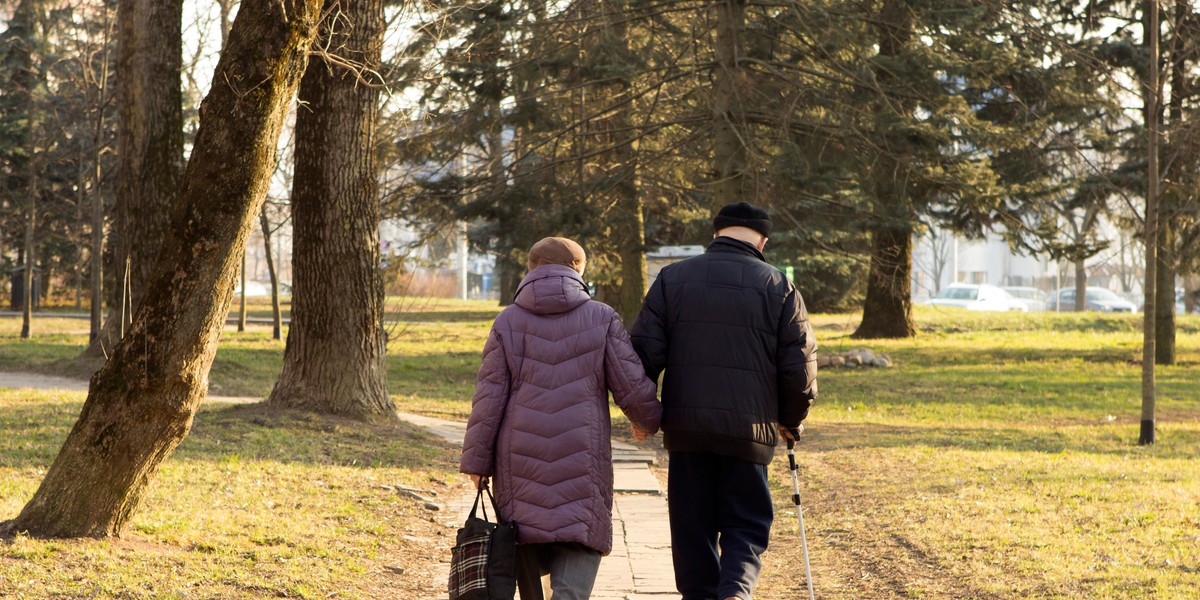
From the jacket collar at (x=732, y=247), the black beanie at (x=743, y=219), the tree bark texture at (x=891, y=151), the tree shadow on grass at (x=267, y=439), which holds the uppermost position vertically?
A: the tree bark texture at (x=891, y=151)

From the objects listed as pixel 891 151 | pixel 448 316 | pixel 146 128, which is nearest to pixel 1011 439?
pixel 891 151

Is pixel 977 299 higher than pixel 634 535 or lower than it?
higher

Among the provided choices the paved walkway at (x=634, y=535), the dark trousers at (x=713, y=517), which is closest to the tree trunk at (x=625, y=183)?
the paved walkway at (x=634, y=535)

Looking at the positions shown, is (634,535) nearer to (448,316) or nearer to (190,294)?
(190,294)

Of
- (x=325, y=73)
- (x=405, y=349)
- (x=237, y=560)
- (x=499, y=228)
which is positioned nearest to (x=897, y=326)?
(x=405, y=349)

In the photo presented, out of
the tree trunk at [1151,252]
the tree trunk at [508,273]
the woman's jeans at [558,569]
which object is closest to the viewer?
the woman's jeans at [558,569]

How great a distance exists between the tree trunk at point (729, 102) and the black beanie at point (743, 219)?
7.71 meters

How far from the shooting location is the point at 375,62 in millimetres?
10461

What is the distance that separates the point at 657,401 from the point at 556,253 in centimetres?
75

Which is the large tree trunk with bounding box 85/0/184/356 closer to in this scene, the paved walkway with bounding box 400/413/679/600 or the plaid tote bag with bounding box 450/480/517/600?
the paved walkway with bounding box 400/413/679/600

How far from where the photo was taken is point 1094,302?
5312 cm

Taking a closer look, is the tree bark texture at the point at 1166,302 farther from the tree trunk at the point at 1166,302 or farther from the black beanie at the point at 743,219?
the black beanie at the point at 743,219

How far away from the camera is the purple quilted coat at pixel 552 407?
4398 mm

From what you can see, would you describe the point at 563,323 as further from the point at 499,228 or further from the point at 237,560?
the point at 499,228
